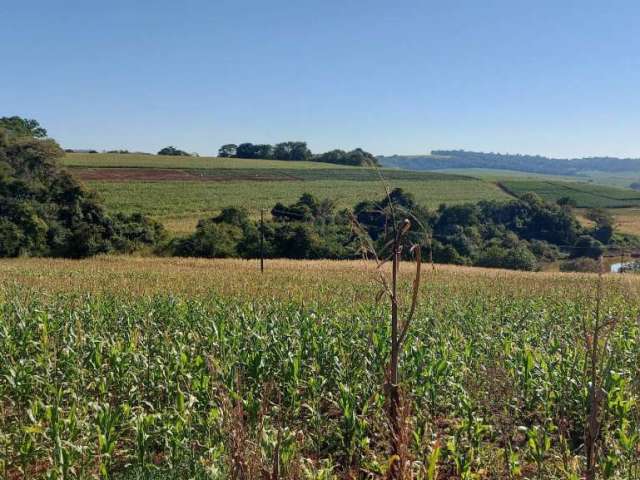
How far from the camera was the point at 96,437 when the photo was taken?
18.2 feet

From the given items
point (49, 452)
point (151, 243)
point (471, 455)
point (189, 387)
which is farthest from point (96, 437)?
point (151, 243)

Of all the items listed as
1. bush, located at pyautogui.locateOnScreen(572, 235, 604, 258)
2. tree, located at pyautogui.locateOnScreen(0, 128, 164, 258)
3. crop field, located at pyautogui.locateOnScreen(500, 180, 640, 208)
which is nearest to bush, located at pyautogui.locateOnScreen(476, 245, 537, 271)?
bush, located at pyautogui.locateOnScreen(572, 235, 604, 258)

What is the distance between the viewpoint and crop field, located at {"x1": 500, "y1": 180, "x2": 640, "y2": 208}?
80.4m

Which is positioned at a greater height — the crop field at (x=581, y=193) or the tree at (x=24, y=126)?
the tree at (x=24, y=126)

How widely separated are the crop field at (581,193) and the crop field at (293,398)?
76.6 m

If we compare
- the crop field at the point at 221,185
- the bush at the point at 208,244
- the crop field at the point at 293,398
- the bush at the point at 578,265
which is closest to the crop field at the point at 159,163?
the crop field at the point at 221,185

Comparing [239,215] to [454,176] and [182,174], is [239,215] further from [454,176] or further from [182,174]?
[454,176]

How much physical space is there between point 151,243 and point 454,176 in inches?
2856

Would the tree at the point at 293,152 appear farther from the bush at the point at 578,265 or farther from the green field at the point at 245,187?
the bush at the point at 578,265

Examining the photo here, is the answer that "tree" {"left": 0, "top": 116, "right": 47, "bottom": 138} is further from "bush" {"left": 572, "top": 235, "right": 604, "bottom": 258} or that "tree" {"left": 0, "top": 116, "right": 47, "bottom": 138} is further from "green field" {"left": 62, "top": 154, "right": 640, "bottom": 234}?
Answer: "bush" {"left": 572, "top": 235, "right": 604, "bottom": 258}

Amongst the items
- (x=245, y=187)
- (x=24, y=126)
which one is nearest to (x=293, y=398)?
(x=245, y=187)

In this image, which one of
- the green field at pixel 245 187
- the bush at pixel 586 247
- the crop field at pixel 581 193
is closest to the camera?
the bush at pixel 586 247

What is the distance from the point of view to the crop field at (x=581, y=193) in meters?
80.4

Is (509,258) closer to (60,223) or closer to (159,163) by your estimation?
(60,223)
